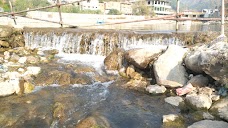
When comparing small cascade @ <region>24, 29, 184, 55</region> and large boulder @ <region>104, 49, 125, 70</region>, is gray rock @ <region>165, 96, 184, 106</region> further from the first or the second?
small cascade @ <region>24, 29, 184, 55</region>

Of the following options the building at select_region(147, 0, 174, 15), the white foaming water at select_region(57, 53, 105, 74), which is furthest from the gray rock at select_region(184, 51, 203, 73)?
the building at select_region(147, 0, 174, 15)

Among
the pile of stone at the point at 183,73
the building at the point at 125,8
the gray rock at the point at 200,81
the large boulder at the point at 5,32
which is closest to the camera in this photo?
the pile of stone at the point at 183,73

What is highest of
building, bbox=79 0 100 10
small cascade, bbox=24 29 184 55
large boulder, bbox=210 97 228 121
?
building, bbox=79 0 100 10

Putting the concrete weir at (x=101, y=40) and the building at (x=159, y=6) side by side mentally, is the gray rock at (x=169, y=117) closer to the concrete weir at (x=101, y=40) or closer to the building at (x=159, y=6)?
the concrete weir at (x=101, y=40)

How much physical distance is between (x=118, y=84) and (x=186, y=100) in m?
3.15

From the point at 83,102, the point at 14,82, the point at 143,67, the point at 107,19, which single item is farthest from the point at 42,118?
the point at 107,19

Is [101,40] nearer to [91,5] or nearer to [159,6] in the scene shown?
[91,5]

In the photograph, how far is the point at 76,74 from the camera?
415 inches

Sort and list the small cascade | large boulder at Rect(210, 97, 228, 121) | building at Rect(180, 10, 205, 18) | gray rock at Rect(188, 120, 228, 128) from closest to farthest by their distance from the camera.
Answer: gray rock at Rect(188, 120, 228, 128), large boulder at Rect(210, 97, 228, 121), building at Rect(180, 10, 205, 18), the small cascade

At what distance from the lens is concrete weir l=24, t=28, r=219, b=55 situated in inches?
535

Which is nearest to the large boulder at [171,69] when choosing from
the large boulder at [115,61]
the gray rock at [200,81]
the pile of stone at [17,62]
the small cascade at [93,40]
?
the gray rock at [200,81]

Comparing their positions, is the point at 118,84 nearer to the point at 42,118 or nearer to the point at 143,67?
the point at 143,67

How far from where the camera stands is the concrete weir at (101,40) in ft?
44.6

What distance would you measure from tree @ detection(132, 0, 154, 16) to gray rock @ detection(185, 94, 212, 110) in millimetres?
56441
